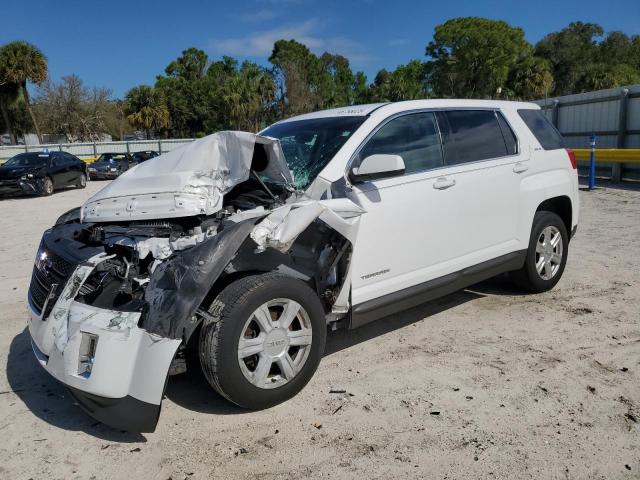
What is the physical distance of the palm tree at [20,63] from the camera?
3738 centimetres

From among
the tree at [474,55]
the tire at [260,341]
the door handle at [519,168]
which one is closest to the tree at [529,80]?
the tree at [474,55]

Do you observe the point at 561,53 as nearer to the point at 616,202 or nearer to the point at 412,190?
the point at 616,202

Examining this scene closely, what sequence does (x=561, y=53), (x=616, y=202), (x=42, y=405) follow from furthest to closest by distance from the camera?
1. (x=561, y=53)
2. (x=616, y=202)
3. (x=42, y=405)

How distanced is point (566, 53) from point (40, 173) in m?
59.0

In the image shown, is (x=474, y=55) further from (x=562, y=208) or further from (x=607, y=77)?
(x=562, y=208)

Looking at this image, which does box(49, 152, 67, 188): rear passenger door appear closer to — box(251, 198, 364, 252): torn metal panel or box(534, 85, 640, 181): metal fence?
box(251, 198, 364, 252): torn metal panel

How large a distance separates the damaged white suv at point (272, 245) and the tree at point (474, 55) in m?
48.3

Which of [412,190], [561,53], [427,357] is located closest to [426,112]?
[412,190]

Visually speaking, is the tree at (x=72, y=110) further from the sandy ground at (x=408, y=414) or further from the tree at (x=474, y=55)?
the sandy ground at (x=408, y=414)

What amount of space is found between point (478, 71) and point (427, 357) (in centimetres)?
5058

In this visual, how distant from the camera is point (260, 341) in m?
3.04

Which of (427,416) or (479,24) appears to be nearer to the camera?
(427,416)

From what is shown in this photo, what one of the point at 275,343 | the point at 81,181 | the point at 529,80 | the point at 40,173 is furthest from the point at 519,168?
the point at 529,80

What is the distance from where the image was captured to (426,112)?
4164 millimetres
